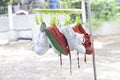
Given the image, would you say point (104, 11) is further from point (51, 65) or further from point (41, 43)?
point (41, 43)

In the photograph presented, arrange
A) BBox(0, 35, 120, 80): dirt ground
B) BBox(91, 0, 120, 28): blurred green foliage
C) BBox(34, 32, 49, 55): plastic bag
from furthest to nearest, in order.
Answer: BBox(91, 0, 120, 28): blurred green foliage, BBox(0, 35, 120, 80): dirt ground, BBox(34, 32, 49, 55): plastic bag

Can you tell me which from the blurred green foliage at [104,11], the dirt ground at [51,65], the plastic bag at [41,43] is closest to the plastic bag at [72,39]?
the plastic bag at [41,43]

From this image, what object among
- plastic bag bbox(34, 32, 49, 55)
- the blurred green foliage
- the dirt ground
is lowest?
the dirt ground

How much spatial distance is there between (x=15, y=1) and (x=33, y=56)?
11.9ft

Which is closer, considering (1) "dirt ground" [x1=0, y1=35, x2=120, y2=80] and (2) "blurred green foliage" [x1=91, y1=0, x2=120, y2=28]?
(1) "dirt ground" [x1=0, y1=35, x2=120, y2=80]

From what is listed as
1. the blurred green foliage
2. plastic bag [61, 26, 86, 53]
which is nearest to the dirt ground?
the blurred green foliage

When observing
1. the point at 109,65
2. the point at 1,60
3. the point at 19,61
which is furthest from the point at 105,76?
the point at 1,60

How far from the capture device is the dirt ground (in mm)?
4492

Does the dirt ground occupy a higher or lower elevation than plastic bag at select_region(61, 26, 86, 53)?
lower

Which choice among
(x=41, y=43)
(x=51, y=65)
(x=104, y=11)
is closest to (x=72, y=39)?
(x=41, y=43)

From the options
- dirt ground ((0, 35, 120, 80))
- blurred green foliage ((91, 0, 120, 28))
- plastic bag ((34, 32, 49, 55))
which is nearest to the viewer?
plastic bag ((34, 32, 49, 55))

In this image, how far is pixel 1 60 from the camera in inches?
239

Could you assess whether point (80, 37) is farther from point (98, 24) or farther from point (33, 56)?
point (98, 24)

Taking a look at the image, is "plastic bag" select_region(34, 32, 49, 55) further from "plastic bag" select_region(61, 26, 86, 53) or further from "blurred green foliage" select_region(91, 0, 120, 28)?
"blurred green foliage" select_region(91, 0, 120, 28)
